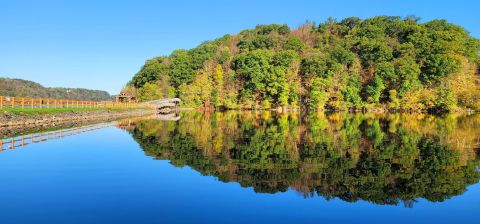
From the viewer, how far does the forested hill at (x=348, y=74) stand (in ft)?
249

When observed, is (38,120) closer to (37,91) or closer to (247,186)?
(247,186)

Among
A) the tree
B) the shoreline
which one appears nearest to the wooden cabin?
the shoreline

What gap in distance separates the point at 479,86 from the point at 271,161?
7914 centimetres

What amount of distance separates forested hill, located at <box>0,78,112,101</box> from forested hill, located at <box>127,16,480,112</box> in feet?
113

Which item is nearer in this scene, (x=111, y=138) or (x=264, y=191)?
(x=264, y=191)

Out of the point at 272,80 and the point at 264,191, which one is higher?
the point at 272,80

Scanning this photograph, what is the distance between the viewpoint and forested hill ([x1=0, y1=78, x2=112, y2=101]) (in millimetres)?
108950

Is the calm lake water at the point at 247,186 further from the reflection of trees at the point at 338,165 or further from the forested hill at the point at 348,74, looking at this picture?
the forested hill at the point at 348,74

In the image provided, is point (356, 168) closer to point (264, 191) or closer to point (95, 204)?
point (264, 191)

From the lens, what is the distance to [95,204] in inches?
344

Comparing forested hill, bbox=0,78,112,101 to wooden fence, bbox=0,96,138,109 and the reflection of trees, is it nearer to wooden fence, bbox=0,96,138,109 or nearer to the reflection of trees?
wooden fence, bbox=0,96,138,109

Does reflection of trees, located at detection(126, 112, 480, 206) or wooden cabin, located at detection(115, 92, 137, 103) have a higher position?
wooden cabin, located at detection(115, 92, 137, 103)

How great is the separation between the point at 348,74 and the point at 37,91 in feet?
331

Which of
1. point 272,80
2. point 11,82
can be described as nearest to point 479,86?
point 272,80
